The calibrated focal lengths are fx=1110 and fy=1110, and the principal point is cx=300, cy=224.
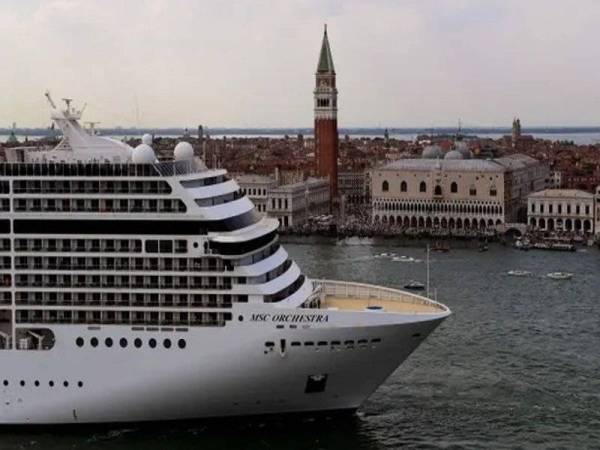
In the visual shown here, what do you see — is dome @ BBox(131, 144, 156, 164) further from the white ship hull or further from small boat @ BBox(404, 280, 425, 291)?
small boat @ BBox(404, 280, 425, 291)

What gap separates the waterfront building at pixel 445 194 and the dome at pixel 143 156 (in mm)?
34510

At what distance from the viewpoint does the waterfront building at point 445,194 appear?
1918 inches

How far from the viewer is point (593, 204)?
153 feet

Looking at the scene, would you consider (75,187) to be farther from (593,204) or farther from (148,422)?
(593,204)

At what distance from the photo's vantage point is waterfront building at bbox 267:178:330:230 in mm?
48688

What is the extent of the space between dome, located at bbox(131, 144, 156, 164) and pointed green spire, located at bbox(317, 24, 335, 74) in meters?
39.4

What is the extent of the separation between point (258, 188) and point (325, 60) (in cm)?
775

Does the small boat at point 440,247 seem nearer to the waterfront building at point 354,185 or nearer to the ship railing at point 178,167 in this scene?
the waterfront building at point 354,185

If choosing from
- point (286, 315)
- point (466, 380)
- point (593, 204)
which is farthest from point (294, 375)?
point (593, 204)

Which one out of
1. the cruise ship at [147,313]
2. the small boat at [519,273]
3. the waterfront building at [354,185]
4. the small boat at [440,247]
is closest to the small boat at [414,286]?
the small boat at [519,273]

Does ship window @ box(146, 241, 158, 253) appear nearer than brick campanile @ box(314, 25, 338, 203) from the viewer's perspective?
Yes

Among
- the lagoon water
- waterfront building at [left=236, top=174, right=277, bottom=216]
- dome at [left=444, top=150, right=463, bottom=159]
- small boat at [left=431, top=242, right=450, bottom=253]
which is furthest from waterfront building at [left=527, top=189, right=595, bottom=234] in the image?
the lagoon water

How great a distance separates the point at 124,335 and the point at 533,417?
5.98m

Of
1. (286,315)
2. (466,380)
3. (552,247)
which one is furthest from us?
(552,247)
